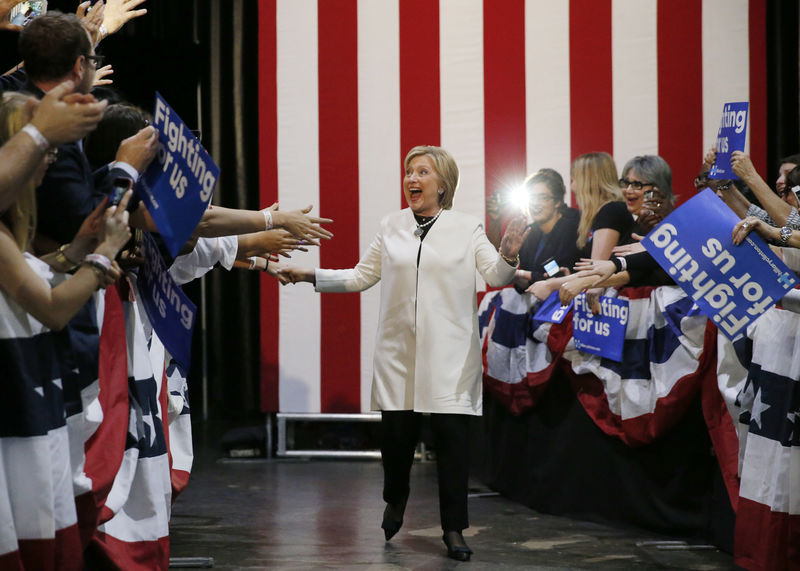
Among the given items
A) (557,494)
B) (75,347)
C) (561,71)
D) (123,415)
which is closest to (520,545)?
(557,494)

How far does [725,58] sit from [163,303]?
4335mm

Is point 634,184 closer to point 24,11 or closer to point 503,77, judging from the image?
point 503,77

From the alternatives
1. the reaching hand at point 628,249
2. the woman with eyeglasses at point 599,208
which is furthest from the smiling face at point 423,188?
the woman with eyeglasses at point 599,208

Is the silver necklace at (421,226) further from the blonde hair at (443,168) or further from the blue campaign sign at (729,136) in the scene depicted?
the blue campaign sign at (729,136)

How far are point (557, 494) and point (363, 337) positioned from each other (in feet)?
6.31

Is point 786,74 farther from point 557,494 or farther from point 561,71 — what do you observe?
point 557,494

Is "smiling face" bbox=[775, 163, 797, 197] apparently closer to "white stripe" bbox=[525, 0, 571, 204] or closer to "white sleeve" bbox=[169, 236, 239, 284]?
"white stripe" bbox=[525, 0, 571, 204]

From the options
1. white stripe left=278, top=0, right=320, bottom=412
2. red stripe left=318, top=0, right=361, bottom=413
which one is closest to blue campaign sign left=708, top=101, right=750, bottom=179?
red stripe left=318, top=0, right=361, bottom=413

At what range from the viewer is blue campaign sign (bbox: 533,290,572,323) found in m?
4.12

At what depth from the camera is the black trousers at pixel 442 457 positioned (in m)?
3.50

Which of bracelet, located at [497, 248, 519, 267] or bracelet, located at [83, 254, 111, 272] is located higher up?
bracelet, located at [497, 248, 519, 267]

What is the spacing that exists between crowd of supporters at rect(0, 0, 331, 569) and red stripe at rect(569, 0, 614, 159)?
3.50m

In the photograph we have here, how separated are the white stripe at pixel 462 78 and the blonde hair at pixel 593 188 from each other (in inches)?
51.6

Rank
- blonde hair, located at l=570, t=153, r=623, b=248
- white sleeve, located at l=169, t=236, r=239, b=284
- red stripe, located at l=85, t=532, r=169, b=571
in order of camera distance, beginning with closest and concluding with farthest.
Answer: red stripe, located at l=85, t=532, r=169, b=571 < white sleeve, located at l=169, t=236, r=239, b=284 < blonde hair, located at l=570, t=153, r=623, b=248
